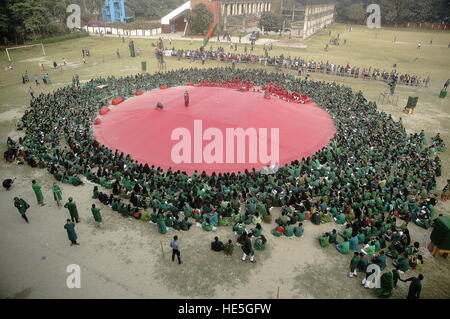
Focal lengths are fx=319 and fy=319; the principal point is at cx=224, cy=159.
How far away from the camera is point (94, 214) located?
48.0 ft

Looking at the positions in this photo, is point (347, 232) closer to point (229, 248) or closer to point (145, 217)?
point (229, 248)

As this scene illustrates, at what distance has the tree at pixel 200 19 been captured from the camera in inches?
2618

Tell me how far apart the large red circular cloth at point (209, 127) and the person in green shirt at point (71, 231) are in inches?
301

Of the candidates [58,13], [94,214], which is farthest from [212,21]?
[94,214]

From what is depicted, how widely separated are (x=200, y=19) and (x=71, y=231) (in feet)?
204

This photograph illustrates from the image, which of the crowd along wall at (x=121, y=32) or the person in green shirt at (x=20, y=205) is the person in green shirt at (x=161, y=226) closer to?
the person in green shirt at (x=20, y=205)

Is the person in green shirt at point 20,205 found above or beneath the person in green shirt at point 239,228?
above

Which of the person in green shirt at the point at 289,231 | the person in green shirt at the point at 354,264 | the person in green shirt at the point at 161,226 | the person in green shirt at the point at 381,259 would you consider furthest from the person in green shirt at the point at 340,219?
the person in green shirt at the point at 161,226

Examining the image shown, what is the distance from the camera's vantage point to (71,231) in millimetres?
13289

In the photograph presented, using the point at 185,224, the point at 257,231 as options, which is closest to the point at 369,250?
the point at 257,231

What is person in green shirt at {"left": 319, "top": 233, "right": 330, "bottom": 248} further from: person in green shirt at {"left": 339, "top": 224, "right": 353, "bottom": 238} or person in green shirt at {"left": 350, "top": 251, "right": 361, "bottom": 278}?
person in green shirt at {"left": 350, "top": 251, "right": 361, "bottom": 278}

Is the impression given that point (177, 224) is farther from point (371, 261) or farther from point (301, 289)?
point (371, 261)
